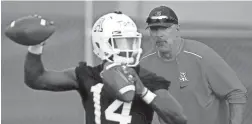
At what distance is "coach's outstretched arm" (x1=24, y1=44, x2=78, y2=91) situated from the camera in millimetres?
2797

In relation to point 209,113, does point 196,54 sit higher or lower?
higher

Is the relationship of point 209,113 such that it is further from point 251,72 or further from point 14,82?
point 14,82

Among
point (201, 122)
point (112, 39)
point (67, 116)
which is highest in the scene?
point (112, 39)

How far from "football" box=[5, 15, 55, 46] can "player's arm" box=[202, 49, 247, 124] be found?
54.9 inches

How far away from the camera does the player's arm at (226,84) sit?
12.6ft

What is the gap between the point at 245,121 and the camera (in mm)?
5078

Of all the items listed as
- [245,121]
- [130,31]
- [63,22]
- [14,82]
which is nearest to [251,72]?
[245,121]

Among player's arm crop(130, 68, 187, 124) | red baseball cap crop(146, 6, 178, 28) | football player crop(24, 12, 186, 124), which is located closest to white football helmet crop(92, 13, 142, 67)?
football player crop(24, 12, 186, 124)

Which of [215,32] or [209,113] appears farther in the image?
[215,32]

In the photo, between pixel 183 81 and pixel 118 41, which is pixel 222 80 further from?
pixel 118 41

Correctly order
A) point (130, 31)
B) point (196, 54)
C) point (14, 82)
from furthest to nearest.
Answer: point (14, 82) → point (196, 54) → point (130, 31)

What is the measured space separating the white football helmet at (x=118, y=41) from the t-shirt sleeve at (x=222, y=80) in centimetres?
112

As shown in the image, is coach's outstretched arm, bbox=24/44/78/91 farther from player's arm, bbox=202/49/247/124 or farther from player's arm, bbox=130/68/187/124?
player's arm, bbox=202/49/247/124

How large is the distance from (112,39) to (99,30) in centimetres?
9
